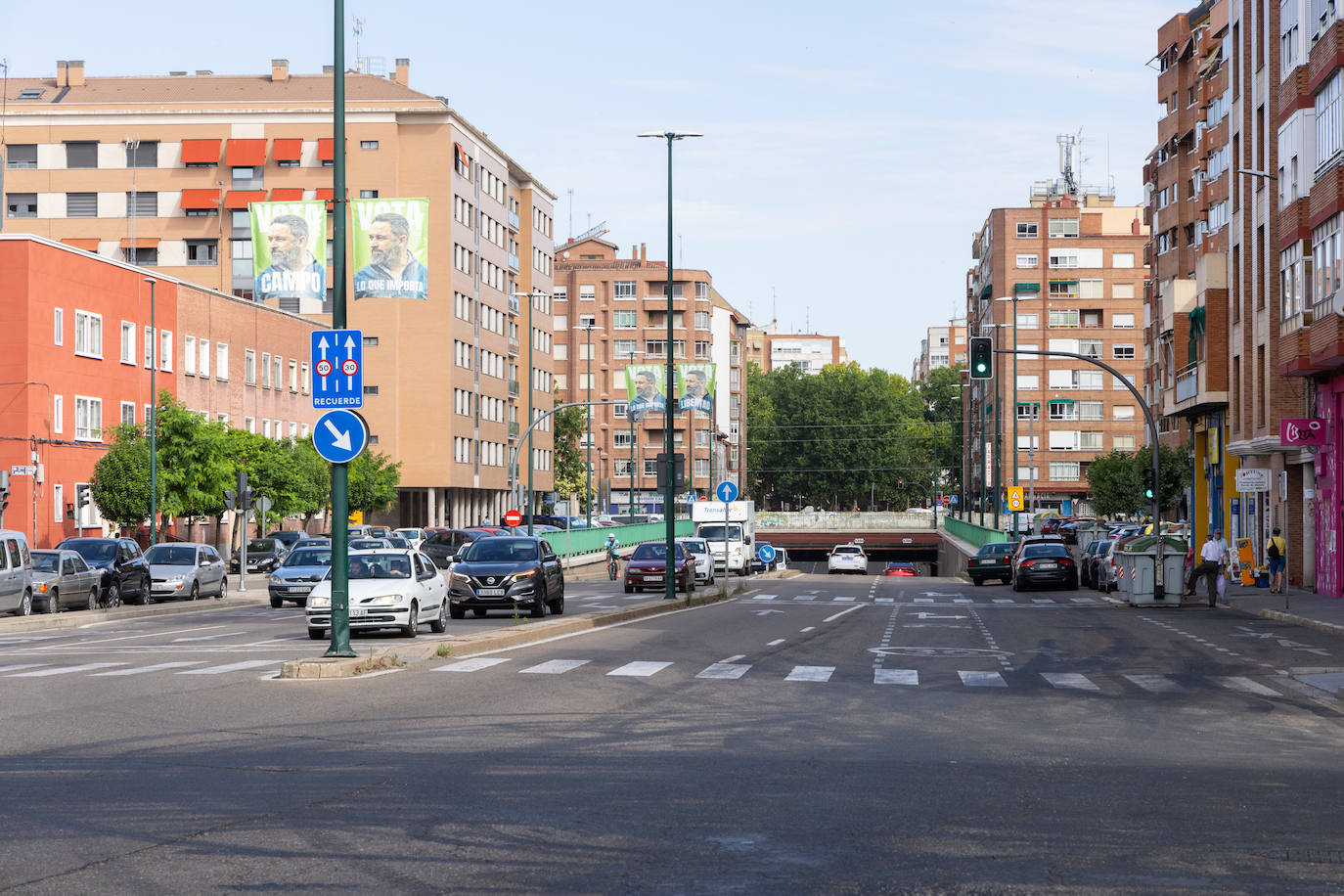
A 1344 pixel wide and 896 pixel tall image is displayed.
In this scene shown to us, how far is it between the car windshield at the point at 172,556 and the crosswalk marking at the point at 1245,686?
31012mm

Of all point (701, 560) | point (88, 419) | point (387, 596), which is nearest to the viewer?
point (387, 596)

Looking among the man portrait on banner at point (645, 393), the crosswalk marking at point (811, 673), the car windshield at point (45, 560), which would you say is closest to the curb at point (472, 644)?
the crosswalk marking at point (811, 673)

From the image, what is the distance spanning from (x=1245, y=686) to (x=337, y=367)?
1139 centimetres

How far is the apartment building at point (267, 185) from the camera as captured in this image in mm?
94938

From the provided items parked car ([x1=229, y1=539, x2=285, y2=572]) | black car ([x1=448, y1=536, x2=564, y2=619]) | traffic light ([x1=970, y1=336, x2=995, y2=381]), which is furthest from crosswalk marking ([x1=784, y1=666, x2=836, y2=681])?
parked car ([x1=229, y1=539, x2=285, y2=572])

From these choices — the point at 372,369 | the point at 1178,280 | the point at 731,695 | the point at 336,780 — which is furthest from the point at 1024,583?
the point at 372,369

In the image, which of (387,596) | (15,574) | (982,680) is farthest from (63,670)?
(15,574)

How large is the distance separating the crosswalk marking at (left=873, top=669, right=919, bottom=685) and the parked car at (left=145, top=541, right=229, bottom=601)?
89.0 ft

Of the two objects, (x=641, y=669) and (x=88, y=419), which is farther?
(x=88, y=419)

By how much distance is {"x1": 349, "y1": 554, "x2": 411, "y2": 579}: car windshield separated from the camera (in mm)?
27203

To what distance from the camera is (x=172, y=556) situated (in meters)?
45.8

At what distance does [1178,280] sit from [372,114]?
5078 centimetres

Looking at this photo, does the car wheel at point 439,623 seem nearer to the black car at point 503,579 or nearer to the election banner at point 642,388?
the black car at point 503,579

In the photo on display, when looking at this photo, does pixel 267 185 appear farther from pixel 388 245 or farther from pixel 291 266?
pixel 291 266
